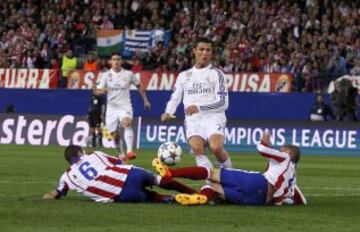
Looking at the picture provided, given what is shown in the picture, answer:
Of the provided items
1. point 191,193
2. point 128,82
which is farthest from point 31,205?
point 128,82

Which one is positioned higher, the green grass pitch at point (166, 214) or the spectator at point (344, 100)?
the spectator at point (344, 100)

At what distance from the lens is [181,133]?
113 ft

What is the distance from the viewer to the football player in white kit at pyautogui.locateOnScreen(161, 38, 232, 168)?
16.8m

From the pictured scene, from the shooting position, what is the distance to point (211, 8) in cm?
4178

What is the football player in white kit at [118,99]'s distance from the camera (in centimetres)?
2609

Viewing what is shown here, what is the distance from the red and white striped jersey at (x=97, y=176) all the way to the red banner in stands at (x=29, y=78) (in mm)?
24962

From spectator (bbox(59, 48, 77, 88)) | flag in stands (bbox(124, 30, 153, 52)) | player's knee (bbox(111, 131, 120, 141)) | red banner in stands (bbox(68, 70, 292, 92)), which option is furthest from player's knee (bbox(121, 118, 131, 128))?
flag in stands (bbox(124, 30, 153, 52))

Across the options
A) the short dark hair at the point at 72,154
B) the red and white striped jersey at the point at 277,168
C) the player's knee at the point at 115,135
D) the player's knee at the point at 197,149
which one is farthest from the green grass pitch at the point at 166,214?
the player's knee at the point at 115,135

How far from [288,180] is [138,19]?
28.5m

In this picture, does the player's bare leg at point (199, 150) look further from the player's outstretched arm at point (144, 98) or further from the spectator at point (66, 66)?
the spectator at point (66, 66)

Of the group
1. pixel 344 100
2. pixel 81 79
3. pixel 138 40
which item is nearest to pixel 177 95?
pixel 344 100

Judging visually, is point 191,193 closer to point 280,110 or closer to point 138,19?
point 280,110

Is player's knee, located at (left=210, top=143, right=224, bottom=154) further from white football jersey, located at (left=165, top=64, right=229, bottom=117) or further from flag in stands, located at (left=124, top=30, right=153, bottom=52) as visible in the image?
flag in stands, located at (left=124, top=30, right=153, bottom=52)

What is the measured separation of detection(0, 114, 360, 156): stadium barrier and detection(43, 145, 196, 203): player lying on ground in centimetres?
1805
